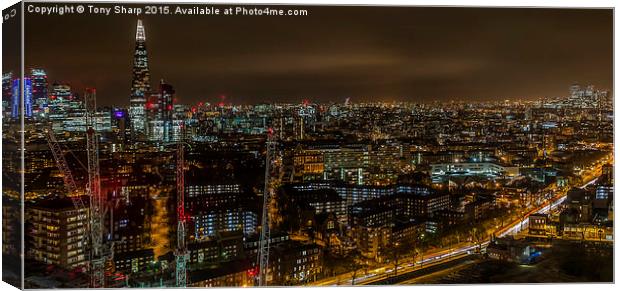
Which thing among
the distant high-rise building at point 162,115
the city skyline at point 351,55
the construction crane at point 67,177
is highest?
the city skyline at point 351,55

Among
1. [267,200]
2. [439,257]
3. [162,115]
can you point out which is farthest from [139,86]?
[439,257]

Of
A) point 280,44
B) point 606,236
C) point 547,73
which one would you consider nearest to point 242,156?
point 280,44

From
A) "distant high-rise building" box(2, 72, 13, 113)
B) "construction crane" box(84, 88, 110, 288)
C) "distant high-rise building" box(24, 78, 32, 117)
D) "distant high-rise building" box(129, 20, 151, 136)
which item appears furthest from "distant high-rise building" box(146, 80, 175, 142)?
"distant high-rise building" box(2, 72, 13, 113)

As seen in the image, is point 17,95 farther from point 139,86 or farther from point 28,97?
point 139,86

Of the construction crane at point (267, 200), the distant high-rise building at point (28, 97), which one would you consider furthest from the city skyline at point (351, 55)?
the construction crane at point (267, 200)

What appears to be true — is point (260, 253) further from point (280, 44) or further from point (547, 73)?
point (547, 73)

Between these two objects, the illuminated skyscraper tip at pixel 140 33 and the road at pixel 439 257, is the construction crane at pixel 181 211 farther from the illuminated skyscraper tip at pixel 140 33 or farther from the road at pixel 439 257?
the road at pixel 439 257
